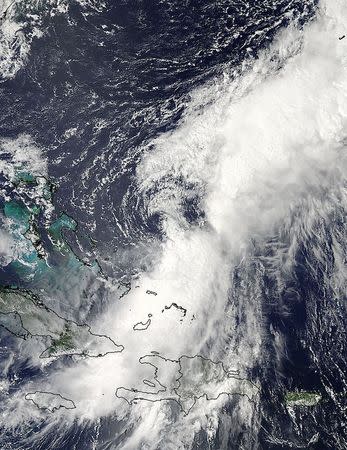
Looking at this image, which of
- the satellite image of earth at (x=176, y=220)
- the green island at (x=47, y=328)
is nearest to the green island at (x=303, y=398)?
the satellite image of earth at (x=176, y=220)

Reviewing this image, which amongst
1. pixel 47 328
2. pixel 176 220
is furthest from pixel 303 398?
pixel 47 328

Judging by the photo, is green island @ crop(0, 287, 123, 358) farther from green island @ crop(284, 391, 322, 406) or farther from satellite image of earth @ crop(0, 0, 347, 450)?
green island @ crop(284, 391, 322, 406)

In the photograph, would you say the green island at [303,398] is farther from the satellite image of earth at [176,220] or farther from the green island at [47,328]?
the green island at [47,328]

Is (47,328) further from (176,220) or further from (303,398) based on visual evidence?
(303,398)

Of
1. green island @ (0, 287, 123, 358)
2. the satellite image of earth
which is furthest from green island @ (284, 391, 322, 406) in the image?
green island @ (0, 287, 123, 358)

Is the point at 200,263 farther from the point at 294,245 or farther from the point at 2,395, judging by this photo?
the point at 2,395
